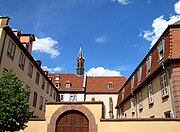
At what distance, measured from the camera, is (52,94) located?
1417 inches

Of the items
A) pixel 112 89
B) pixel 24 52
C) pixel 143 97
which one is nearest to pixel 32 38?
pixel 24 52

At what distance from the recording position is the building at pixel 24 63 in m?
17.7

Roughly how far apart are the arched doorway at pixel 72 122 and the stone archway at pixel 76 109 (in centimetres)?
26

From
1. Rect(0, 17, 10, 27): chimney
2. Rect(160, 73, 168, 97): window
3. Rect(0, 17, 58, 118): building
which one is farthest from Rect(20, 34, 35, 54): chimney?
Rect(160, 73, 168, 97): window

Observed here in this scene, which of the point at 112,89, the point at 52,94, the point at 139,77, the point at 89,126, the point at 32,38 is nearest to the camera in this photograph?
the point at 89,126

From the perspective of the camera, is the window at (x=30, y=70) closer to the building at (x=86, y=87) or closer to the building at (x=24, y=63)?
the building at (x=24, y=63)

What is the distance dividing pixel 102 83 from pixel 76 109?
3727 cm

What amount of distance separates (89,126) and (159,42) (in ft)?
31.6

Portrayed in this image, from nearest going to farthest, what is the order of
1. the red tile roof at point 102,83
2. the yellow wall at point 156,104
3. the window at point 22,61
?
the yellow wall at point 156,104, the window at point 22,61, the red tile roof at point 102,83

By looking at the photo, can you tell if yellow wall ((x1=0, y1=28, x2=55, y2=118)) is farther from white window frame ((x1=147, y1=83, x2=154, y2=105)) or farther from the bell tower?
the bell tower

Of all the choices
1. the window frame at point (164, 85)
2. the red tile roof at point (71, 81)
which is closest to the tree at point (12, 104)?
the window frame at point (164, 85)

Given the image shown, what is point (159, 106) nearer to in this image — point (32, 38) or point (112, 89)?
point (32, 38)

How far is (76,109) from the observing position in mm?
14547

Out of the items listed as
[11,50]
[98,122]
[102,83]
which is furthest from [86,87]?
[98,122]
